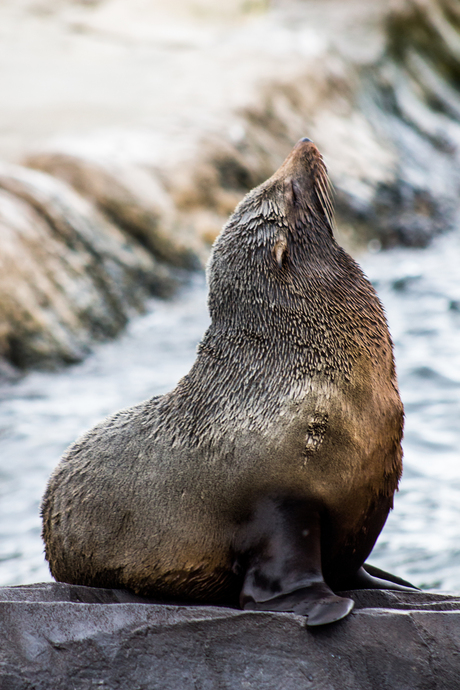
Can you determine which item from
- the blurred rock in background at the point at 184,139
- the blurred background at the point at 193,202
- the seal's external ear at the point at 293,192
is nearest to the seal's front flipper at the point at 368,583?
the blurred background at the point at 193,202

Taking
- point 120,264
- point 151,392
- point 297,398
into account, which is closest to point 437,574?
point 297,398

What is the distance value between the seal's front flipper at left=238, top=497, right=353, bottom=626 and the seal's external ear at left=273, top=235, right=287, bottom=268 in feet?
3.64

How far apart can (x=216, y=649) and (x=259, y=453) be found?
0.81 metres

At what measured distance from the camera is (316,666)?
296 cm

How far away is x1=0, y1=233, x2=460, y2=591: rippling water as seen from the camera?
5.78 meters

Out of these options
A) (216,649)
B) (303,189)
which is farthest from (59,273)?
(216,649)

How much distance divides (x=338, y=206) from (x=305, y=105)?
252 centimetres

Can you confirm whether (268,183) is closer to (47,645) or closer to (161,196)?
Result: (47,645)

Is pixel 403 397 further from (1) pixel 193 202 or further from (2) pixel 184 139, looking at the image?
(2) pixel 184 139

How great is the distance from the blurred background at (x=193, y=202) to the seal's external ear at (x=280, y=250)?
2.24 m

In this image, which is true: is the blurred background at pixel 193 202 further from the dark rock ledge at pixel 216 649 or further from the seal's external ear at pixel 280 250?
the seal's external ear at pixel 280 250

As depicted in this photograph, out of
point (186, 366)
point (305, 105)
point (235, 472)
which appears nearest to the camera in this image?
point (235, 472)

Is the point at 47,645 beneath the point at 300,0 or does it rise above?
beneath

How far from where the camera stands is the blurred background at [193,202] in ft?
25.0
